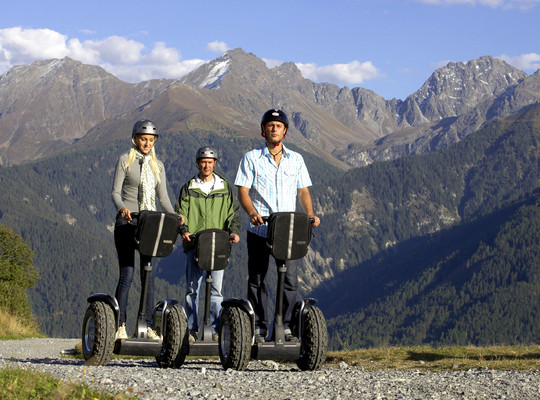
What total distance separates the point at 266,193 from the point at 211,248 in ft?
3.44

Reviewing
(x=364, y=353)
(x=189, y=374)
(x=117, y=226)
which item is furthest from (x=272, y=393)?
(x=364, y=353)

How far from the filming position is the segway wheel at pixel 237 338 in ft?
32.9

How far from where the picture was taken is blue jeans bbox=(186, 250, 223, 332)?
456 inches

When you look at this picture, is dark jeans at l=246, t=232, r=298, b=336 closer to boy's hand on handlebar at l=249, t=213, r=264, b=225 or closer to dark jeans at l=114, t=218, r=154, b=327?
boy's hand on handlebar at l=249, t=213, r=264, b=225

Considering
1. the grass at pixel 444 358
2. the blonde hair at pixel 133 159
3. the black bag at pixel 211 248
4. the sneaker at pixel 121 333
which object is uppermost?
the blonde hair at pixel 133 159

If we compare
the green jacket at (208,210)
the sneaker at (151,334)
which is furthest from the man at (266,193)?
the sneaker at (151,334)

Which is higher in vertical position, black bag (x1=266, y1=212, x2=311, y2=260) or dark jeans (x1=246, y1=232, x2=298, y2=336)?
black bag (x1=266, y1=212, x2=311, y2=260)

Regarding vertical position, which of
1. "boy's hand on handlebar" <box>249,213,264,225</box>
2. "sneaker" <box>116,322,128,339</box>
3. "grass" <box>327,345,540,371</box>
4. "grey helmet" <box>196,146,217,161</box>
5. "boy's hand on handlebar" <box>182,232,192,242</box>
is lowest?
"grass" <box>327,345,540,371</box>

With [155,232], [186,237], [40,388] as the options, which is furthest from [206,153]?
[40,388]

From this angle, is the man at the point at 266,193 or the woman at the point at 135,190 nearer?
the man at the point at 266,193

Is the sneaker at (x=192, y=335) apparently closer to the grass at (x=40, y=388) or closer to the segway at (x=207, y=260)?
the segway at (x=207, y=260)

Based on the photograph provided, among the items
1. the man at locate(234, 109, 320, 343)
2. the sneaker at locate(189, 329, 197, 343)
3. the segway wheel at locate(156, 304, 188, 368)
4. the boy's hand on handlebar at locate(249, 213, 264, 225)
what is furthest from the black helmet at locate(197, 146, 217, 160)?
the sneaker at locate(189, 329, 197, 343)

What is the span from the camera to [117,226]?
10969 millimetres

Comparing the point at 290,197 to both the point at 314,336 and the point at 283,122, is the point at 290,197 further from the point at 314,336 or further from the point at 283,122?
the point at 314,336
